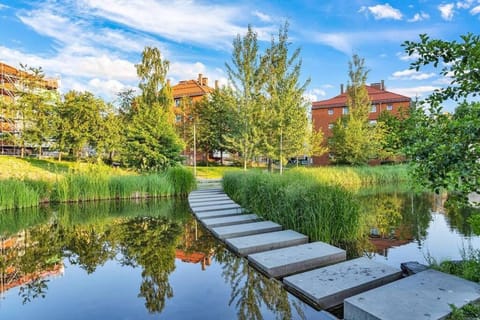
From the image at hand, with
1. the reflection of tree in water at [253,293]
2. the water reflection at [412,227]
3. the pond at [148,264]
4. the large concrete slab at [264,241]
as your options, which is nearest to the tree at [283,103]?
the water reflection at [412,227]

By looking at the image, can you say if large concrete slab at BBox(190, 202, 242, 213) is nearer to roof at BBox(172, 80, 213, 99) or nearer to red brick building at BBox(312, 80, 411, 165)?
red brick building at BBox(312, 80, 411, 165)

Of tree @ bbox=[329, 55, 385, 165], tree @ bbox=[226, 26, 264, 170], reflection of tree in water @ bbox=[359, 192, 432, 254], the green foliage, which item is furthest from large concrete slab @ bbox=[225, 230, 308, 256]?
tree @ bbox=[329, 55, 385, 165]

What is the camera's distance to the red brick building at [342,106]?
29.6 m

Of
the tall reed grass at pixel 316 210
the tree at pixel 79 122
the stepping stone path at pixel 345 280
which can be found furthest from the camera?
the tree at pixel 79 122

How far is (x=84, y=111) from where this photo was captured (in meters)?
15.6

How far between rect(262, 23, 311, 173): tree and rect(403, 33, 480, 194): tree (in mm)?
9746

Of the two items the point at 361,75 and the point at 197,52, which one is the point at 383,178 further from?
the point at 197,52

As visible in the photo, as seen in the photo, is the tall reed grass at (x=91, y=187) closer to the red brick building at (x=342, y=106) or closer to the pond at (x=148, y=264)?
the pond at (x=148, y=264)

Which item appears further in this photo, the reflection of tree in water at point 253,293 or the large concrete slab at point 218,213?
the large concrete slab at point 218,213

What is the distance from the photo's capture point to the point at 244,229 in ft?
16.4

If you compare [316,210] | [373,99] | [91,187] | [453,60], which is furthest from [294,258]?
[373,99]

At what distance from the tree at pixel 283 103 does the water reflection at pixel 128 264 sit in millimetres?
6727

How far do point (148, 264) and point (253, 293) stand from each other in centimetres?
161

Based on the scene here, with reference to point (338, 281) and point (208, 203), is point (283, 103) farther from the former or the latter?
point (338, 281)
